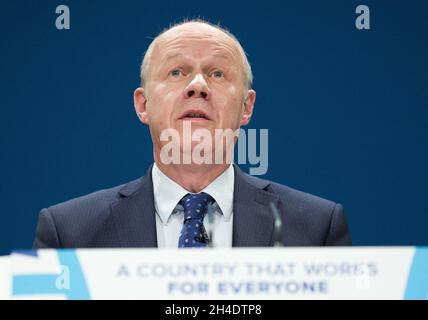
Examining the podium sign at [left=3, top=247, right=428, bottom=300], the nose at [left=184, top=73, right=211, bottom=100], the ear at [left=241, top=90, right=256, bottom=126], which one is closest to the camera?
the podium sign at [left=3, top=247, right=428, bottom=300]

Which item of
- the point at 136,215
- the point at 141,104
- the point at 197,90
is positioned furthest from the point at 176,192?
the point at 141,104

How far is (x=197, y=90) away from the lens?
1900 millimetres

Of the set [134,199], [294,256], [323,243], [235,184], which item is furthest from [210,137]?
[294,256]

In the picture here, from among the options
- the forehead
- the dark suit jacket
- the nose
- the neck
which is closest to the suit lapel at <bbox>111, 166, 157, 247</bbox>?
the dark suit jacket

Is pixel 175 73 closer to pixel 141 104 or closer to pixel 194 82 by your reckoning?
pixel 194 82

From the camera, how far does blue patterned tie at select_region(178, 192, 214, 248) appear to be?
5.17 ft

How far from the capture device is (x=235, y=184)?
1861 millimetres

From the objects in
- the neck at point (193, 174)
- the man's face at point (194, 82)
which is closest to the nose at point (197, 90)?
the man's face at point (194, 82)

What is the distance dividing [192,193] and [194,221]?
17 centimetres

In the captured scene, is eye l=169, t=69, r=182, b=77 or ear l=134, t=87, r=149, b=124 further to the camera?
ear l=134, t=87, r=149, b=124

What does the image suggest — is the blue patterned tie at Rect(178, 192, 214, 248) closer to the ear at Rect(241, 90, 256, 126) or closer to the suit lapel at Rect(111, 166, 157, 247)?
the suit lapel at Rect(111, 166, 157, 247)

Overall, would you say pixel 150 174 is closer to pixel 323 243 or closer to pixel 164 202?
pixel 164 202

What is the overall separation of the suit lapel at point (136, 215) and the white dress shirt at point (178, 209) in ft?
0.09

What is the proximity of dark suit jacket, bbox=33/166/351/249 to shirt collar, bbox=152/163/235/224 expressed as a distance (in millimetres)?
26
